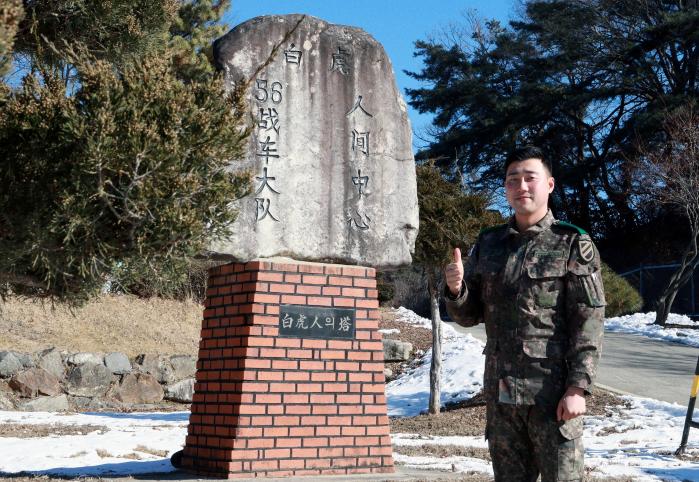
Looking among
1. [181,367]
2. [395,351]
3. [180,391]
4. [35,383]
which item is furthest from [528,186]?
[395,351]

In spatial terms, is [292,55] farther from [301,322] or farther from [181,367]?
[181,367]

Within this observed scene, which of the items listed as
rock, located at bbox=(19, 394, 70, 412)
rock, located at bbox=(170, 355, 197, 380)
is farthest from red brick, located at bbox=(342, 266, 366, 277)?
rock, located at bbox=(170, 355, 197, 380)

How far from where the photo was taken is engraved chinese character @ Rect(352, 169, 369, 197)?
757 cm

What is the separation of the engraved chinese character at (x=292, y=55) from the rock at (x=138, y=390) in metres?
9.75

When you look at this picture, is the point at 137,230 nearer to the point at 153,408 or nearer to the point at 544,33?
the point at 153,408

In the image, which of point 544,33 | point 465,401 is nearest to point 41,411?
point 465,401

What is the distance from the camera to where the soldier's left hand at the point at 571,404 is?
3199 millimetres

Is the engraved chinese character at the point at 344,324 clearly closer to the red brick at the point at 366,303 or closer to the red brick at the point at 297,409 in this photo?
the red brick at the point at 366,303

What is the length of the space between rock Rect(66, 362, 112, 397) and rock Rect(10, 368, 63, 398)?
29cm

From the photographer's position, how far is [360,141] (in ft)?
A: 25.0

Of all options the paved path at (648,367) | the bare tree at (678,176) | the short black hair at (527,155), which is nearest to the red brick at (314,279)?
the short black hair at (527,155)

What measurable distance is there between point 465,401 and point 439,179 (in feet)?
11.5

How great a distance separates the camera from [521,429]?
336 centimetres

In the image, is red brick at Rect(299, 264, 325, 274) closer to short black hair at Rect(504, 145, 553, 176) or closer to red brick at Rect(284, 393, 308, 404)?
red brick at Rect(284, 393, 308, 404)
